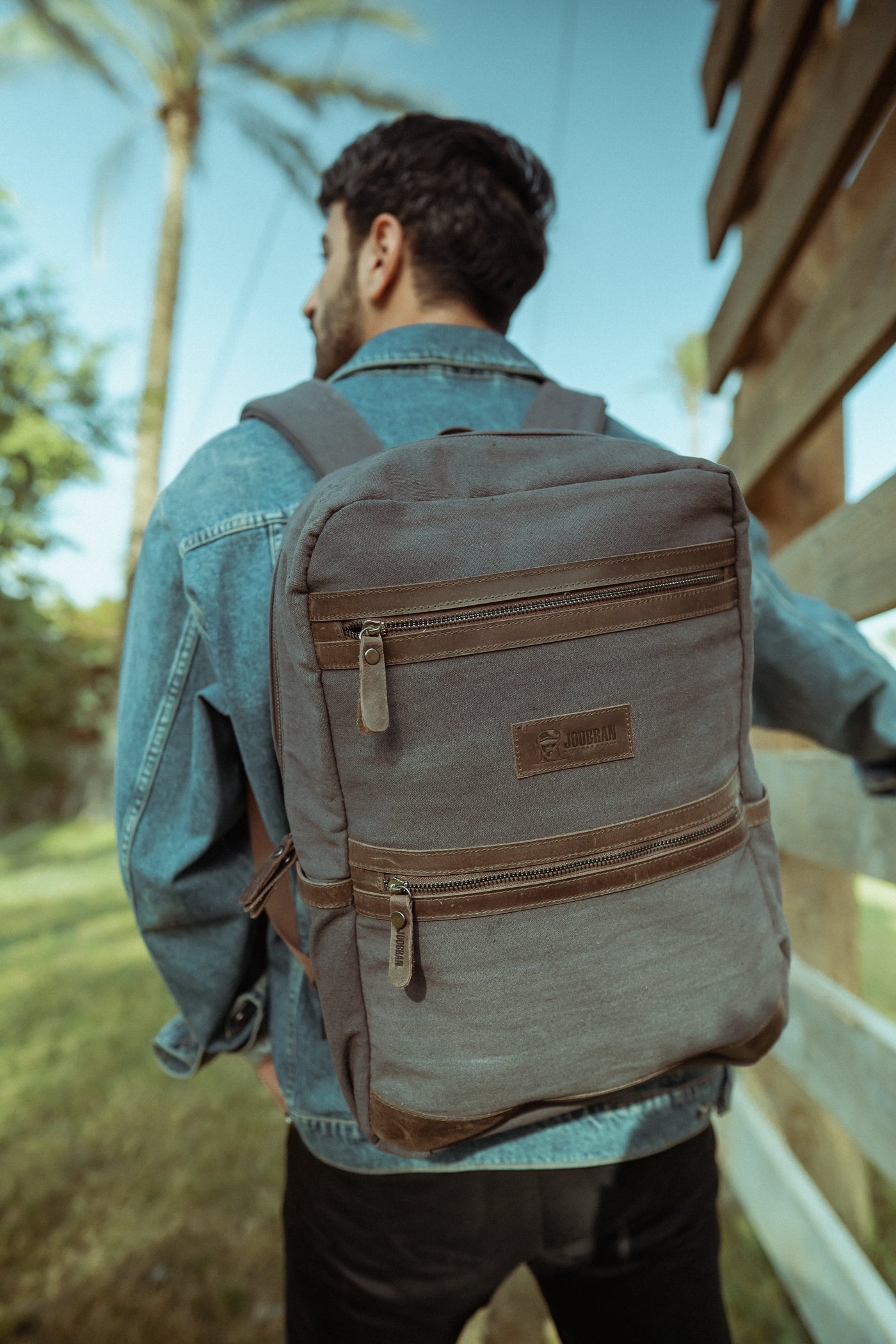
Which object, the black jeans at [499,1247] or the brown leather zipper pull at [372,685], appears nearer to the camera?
the brown leather zipper pull at [372,685]

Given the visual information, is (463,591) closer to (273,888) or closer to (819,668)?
(273,888)

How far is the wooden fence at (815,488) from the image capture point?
150 centimetres

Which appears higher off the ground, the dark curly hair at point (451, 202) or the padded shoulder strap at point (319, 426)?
the dark curly hair at point (451, 202)

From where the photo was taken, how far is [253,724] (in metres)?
1.05

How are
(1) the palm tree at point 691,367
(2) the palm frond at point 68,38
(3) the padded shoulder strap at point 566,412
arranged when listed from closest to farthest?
(3) the padded shoulder strap at point 566,412
(2) the palm frond at point 68,38
(1) the palm tree at point 691,367

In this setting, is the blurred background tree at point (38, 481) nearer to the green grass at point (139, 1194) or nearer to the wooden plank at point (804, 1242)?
the green grass at point (139, 1194)

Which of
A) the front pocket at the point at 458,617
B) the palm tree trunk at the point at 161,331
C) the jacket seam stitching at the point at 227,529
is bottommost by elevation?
the front pocket at the point at 458,617

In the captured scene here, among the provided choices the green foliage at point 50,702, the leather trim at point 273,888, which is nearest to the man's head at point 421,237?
the leather trim at point 273,888

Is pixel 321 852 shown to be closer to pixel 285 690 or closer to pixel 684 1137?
pixel 285 690

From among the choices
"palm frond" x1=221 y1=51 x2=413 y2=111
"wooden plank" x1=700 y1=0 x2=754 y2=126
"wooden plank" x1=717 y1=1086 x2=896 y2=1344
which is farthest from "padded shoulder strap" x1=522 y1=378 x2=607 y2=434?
"palm frond" x1=221 y1=51 x2=413 y2=111

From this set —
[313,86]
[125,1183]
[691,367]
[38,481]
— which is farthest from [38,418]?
[691,367]

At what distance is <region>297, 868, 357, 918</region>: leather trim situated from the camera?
90 centimetres

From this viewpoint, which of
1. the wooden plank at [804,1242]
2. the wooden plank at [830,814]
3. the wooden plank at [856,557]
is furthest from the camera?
the wooden plank at [804,1242]

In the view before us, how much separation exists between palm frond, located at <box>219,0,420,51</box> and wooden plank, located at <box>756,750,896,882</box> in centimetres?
1060
